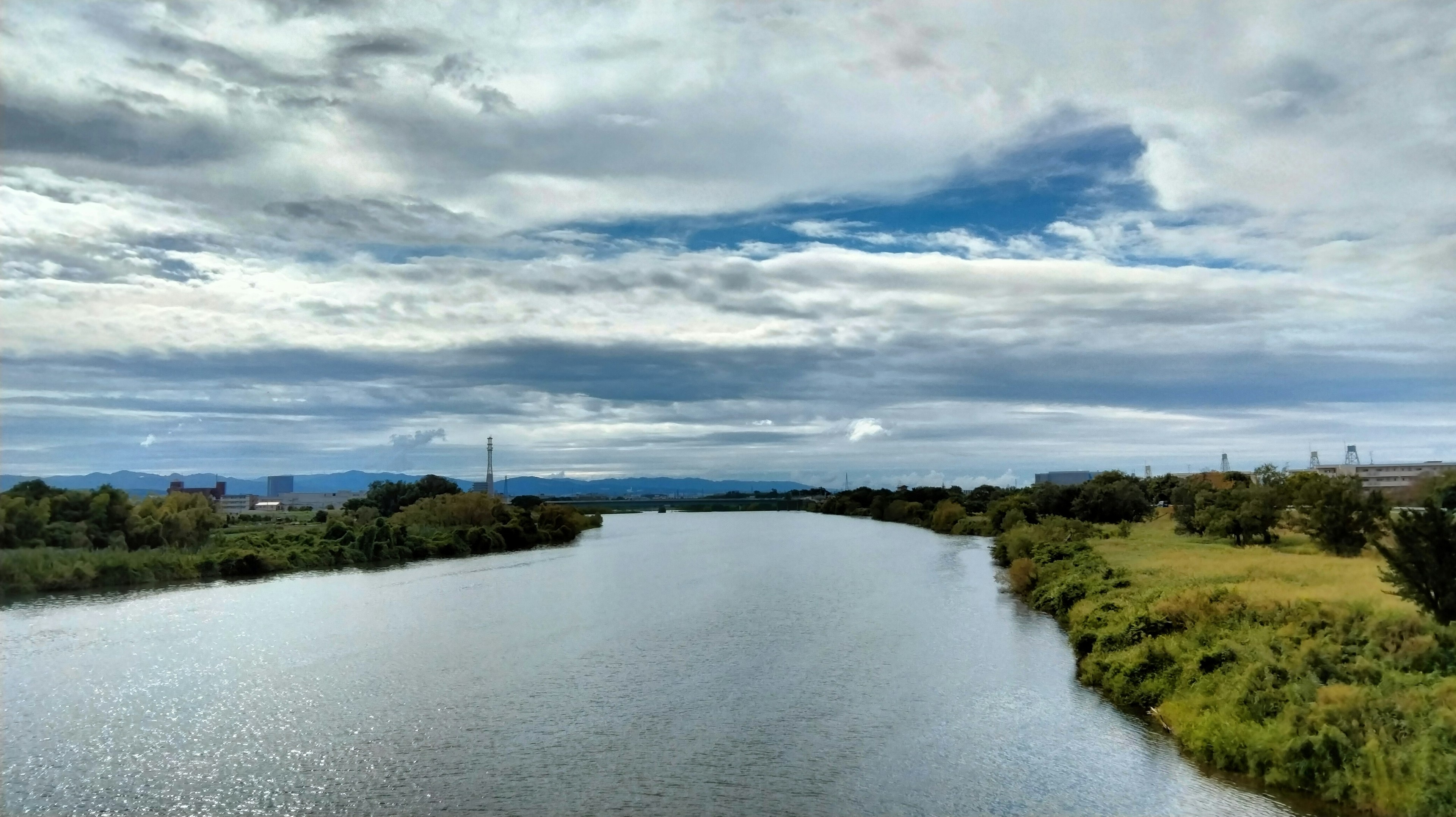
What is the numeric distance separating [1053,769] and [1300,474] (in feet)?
203

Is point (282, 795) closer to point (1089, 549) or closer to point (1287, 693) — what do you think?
point (1287, 693)

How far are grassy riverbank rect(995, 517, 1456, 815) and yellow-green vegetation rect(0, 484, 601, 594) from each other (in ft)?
183

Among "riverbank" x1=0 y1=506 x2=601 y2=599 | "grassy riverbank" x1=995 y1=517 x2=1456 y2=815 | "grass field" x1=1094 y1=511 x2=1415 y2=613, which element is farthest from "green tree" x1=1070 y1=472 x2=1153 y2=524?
"grassy riverbank" x1=995 y1=517 x2=1456 y2=815

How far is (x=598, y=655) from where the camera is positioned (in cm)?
3797

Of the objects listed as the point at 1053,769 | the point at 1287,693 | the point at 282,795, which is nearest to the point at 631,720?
the point at 282,795

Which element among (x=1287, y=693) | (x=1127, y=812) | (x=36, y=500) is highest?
(x=36, y=500)

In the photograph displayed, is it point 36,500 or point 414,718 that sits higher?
point 36,500

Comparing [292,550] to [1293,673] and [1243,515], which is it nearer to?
[1243,515]

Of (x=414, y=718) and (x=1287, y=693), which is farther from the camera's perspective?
(x=414, y=718)

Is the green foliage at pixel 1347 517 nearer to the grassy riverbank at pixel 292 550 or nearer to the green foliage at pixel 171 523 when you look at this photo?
the grassy riverbank at pixel 292 550

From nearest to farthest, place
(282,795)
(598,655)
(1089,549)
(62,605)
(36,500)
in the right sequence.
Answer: (282,795) < (598,655) < (62,605) < (1089,549) < (36,500)

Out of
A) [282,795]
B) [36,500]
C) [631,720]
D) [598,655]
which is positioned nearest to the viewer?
[282,795]

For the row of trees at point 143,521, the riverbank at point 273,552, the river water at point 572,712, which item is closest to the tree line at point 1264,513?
the river water at point 572,712

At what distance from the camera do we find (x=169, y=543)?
7650cm
